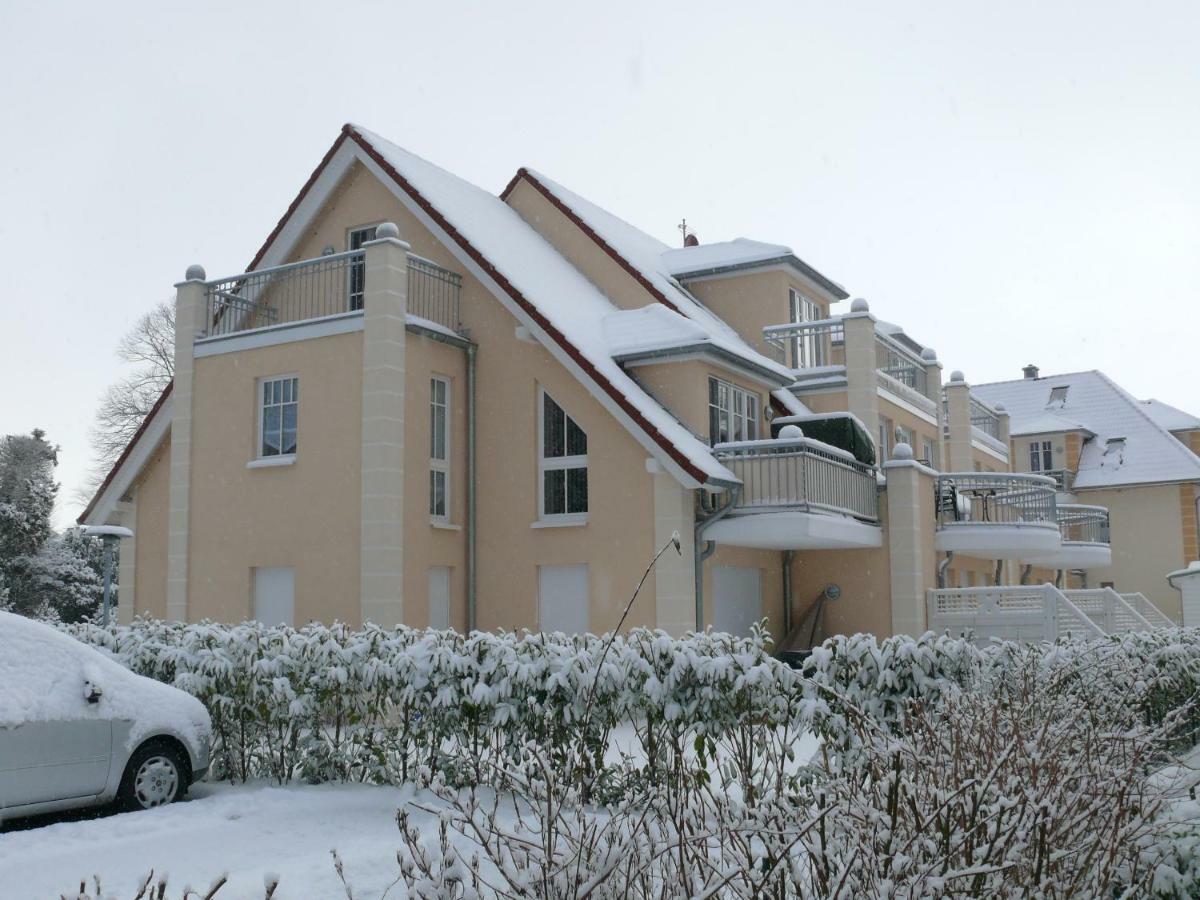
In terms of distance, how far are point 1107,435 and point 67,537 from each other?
40.8 meters

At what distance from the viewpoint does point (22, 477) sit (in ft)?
130

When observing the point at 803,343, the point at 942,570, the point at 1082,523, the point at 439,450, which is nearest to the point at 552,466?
the point at 439,450

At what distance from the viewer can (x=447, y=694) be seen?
31.8 feet

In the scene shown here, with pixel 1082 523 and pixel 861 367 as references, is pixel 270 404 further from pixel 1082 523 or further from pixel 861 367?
pixel 1082 523

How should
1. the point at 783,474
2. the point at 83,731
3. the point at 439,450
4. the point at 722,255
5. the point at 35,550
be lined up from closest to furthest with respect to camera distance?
1. the point at 83,731
2. the point at 783,474
3. the point at 439,450
4. the point at 722,255
5. the point at 35,550

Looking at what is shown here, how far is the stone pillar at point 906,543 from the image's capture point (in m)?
21.7

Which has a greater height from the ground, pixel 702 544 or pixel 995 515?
pixel 995 515

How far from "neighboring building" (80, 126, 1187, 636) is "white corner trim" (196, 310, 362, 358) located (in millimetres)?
45

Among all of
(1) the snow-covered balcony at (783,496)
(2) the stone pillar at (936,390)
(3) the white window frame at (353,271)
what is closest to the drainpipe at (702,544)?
(1) the snow-covered balcony at (783,496)

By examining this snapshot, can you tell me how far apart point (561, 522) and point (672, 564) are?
213cm

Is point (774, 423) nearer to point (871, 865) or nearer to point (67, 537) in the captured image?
point (871, 865)

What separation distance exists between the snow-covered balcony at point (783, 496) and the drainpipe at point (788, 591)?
2.67 m

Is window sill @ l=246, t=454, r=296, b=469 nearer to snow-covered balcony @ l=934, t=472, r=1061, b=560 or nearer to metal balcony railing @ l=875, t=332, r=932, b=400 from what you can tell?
snow-covered balcony @ l=934, t=472, r=1061, b=560

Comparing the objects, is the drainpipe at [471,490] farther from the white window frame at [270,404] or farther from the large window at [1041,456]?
the large window at [1041,456]
